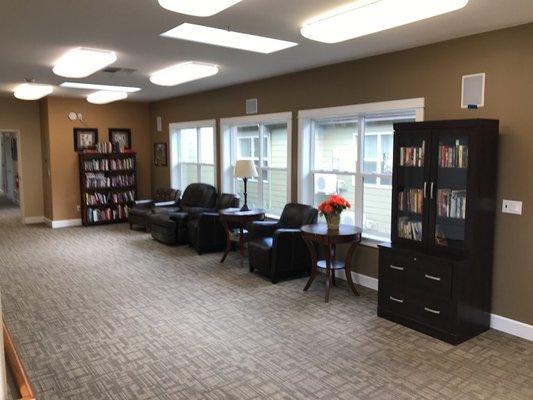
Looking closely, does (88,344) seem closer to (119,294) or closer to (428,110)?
(119,294)

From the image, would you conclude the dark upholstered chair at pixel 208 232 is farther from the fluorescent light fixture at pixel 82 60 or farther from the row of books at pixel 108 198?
the row of books at pixel 108 198

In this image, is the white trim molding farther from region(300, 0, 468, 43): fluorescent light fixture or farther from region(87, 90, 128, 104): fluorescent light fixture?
region(300, 0, 468, 43): fluorescent light fixture

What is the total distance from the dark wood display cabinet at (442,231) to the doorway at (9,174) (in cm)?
1002

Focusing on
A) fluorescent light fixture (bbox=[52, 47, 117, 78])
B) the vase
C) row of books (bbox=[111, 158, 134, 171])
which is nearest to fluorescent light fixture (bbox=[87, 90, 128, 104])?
row of books (bbox=[111, 158, 134, 171])

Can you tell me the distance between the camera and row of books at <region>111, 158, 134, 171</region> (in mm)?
9273

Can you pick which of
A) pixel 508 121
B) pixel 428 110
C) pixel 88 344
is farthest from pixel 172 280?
pixel 508 121

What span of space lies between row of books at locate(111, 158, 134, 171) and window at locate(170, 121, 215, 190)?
1.00 metres

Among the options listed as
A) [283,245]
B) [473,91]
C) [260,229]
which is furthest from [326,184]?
[473,91]

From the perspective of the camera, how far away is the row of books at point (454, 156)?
3.65 metres

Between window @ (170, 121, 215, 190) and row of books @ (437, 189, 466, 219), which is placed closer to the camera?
row of books @ (437, 189, 466, 219)

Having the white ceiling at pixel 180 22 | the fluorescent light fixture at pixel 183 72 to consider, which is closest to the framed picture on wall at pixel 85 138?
the white ceiling at pixel 180 22

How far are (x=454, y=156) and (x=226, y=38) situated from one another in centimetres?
228

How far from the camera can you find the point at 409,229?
13.4ft

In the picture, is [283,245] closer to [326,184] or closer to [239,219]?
[239,219]
